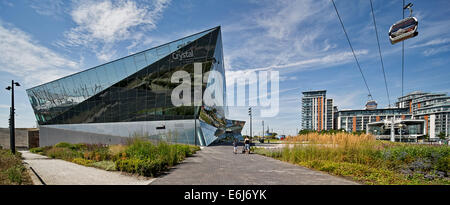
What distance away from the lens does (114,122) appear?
33500mm

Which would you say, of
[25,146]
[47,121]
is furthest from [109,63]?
[25,146]

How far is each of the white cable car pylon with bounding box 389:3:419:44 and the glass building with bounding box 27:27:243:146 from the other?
22191 mm

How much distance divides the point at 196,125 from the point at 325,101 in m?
129

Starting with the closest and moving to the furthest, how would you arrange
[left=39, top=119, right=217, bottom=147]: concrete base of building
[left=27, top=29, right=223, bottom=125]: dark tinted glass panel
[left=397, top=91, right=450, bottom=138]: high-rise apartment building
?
[left=27, top=29, right=223, bottom=125]: dark tinted glass panel, [left=39, top=119, right=217, bottom=147]: concrete base of building, [left=397, top=91, right=450, bottom=138]: high-rise apartment building

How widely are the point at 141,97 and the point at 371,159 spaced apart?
28.7m

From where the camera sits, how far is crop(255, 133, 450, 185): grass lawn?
746 centimetres

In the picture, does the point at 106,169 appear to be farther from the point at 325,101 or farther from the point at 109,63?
the point at 325,101

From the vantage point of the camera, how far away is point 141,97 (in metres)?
30.9

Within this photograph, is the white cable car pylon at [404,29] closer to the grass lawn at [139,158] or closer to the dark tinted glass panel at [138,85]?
the grass lawn at [139,158]

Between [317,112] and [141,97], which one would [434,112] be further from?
[141,97]

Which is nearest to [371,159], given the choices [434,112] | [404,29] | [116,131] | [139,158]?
[404,29]

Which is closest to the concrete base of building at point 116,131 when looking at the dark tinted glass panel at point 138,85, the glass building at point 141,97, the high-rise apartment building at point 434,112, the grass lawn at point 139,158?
the glass building at point 141,97

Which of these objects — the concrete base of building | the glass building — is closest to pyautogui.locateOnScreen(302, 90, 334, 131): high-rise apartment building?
the glass building

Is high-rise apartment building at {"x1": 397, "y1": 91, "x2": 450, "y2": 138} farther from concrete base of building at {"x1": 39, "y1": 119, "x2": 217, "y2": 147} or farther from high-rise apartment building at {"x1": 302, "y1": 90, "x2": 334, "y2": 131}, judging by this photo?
concrete base of building at {"x1": 39, "y1": 119, "x2": 217, "y2": 147}
